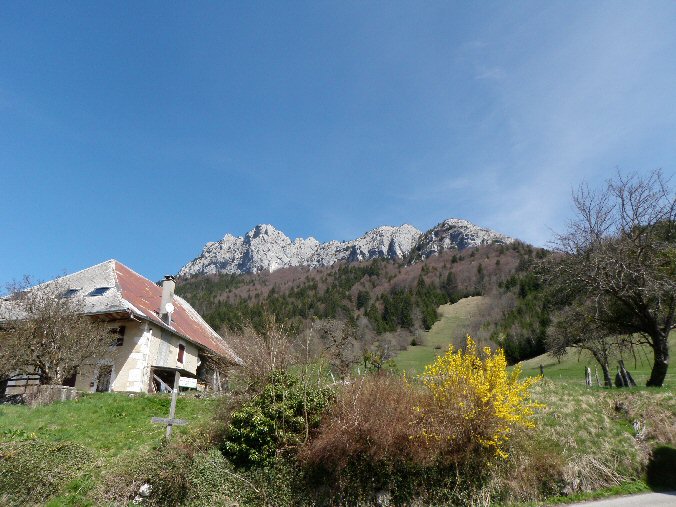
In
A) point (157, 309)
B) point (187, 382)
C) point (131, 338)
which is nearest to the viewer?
point (131, 338)

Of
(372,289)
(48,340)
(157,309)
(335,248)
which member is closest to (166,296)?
(157,309)

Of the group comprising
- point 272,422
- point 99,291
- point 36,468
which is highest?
point 99,291

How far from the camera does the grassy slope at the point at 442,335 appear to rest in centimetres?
5802

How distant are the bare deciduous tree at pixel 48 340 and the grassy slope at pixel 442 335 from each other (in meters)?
35.8

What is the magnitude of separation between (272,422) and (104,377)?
1536 centimetres

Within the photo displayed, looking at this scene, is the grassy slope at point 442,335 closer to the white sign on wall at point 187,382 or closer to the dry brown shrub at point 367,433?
the white sign on wall at point 187,382

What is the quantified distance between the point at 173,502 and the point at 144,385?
1350 cm

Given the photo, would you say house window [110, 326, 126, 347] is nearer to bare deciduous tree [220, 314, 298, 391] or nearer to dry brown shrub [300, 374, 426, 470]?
bare deciduous tree [220, 314, 298, 391]

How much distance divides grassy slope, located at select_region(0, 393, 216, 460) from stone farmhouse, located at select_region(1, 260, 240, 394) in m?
2.65

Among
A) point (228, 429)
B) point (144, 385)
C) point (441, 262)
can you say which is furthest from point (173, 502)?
point (441, 262)

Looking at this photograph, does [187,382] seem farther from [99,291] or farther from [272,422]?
[272,422]

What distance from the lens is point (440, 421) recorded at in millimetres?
11688

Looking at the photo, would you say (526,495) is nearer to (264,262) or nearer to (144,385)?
(144,385)

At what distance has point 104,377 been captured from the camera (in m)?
22.9
